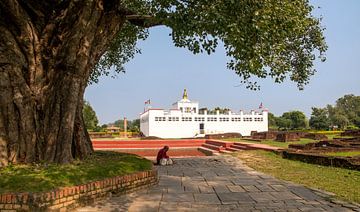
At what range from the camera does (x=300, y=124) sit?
6925cm

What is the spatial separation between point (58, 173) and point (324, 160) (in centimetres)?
811

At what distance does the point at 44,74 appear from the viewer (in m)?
7.94

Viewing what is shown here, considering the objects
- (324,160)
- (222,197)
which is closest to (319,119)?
(324,160)

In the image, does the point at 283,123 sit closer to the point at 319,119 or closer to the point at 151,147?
the point at 319,119

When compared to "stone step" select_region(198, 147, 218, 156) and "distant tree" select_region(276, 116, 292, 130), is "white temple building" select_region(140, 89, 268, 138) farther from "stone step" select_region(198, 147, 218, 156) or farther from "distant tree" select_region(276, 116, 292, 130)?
"distant tree" select_region(276, 116, 292, 130)

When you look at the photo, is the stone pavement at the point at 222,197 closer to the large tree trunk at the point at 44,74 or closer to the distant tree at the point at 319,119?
the large tree trunk at the point at 44,74

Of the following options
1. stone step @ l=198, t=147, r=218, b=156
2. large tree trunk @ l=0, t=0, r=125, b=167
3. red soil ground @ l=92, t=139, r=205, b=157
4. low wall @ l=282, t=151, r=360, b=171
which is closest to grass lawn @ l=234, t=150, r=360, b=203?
low wall @ l=282, t=151, r=360, b=171

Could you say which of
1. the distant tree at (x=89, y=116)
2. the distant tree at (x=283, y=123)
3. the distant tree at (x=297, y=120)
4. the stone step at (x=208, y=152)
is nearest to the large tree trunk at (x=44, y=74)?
the stone step at (x=208, y=152)

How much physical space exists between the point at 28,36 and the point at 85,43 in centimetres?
114

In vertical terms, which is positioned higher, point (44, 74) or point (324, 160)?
point (44, 74)

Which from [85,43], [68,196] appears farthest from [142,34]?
[68,196]

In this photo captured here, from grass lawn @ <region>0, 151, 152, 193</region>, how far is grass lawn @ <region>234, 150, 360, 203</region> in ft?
11.9

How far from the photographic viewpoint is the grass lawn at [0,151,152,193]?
5621 mm

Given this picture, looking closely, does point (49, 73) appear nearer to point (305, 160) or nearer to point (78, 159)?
point (78, 159)
